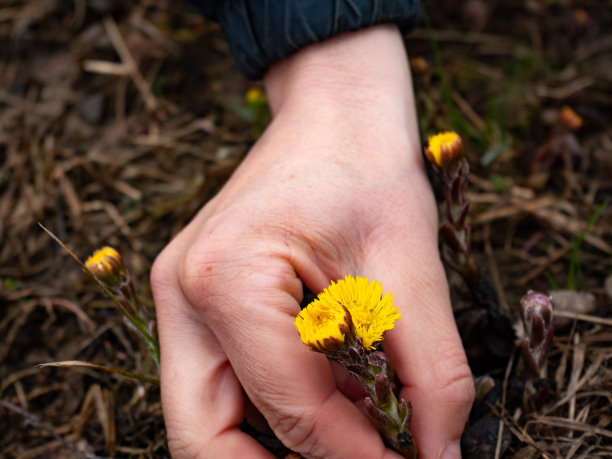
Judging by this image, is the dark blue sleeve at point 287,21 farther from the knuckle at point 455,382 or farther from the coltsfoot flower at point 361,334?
the knuckle at point 455,382

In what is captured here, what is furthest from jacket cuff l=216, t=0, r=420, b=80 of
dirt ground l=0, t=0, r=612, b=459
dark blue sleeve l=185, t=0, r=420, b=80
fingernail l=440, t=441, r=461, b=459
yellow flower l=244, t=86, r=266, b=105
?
fingernail l=440, t=441, r=461, b=459

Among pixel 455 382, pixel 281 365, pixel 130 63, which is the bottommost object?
pixel 455 382

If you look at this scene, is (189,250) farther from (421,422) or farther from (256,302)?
(421,422)

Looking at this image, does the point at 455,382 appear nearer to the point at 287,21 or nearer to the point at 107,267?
the point at 107,267

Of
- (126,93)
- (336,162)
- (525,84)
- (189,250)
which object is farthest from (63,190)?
(525,84)

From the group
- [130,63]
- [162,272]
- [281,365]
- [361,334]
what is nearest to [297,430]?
[281,365]

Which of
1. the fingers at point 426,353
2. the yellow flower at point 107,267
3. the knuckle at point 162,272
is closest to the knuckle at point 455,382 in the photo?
the fingers at point 426,353
